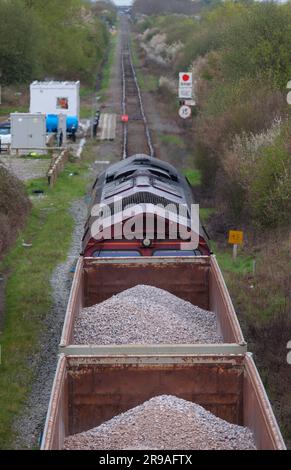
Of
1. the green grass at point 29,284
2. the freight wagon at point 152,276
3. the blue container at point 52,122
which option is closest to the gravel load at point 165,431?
the green grass at point 29,284

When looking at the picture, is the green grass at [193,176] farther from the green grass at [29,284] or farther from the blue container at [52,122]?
the blue container at [52,122]

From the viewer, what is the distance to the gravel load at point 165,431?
6.84 m

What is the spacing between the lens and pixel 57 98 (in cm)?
3534

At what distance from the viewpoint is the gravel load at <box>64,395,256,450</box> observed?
684 cm

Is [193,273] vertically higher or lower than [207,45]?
lower

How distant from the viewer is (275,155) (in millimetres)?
16891

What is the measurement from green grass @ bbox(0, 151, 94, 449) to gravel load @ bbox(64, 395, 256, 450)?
249 cm

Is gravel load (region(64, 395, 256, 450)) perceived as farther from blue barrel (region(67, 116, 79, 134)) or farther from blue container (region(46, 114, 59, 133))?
blue container (region(46, 114, 59, 133))

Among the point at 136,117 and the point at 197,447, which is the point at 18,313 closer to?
the point at 197,447

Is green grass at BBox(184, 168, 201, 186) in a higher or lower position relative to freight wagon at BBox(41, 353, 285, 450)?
lower

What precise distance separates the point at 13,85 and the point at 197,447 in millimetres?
43336

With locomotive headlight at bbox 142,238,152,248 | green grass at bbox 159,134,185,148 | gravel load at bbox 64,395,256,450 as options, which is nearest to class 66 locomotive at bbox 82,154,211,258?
locomotive headlight at bbox 142,238,152,248

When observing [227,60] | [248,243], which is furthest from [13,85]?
[248,243]

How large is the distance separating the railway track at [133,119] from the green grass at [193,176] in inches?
76.3
